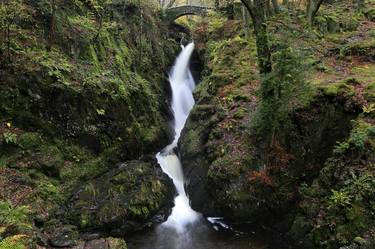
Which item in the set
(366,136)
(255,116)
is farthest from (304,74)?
(366,136)

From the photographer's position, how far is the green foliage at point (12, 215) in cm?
868

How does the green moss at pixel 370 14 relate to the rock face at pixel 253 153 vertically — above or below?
above

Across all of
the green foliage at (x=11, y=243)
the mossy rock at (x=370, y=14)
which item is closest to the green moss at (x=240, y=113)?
the green foliage at (x=11, y=243)

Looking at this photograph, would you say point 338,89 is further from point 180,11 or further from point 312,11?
point 180,11

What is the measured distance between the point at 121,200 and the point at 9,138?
13.3ft

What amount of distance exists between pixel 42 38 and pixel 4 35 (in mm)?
1757

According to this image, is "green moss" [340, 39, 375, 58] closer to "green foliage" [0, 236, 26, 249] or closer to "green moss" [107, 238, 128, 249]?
"green moss" [107, 238, 128, 249]

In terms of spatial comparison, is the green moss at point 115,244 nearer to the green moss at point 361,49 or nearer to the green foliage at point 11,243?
the green foliage at point 11,243

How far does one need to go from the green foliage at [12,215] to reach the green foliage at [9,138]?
246cm

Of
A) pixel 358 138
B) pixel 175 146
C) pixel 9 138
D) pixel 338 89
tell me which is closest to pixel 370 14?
pixel 338 89

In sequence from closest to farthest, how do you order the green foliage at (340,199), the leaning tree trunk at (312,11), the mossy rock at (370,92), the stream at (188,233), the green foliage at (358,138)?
the green foliage at (340,199)
the green foliage at (358,138)
the mossy rock at (370,92)
the stream at (188,233)
the leaning tree trunk at (312,11)

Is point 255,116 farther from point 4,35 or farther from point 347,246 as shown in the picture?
point 4,35

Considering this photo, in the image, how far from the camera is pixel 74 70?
47.4 ft

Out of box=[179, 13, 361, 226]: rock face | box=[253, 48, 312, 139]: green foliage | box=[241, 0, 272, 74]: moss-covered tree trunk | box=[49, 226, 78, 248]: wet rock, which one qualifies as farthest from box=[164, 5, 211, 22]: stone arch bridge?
box=[49, 226, 78, 248]: wet rock
